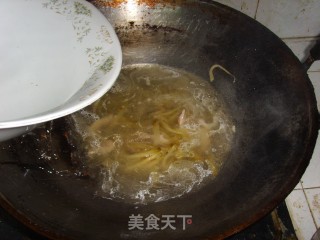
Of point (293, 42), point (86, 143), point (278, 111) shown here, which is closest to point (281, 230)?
point (278, 111)

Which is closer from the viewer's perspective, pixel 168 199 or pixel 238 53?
pixel 168 199

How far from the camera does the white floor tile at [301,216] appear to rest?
1717mm

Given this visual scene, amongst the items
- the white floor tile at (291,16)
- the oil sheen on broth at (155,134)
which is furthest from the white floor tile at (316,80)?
the oil sheen on broth at (155,134)

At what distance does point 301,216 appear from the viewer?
1.78 metres

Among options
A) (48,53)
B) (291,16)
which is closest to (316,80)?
(291,16)

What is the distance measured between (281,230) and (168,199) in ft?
1.84

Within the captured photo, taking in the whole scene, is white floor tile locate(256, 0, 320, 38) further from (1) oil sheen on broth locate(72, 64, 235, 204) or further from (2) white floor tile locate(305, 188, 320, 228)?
(2) white floor tile locate(305, 188, 320, 228)

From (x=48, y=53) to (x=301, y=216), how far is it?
1.50 m

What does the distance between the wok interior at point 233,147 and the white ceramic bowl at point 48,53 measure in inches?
12.0

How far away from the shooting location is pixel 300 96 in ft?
4.48

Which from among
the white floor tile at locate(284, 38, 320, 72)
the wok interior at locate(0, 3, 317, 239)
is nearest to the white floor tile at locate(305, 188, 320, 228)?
the wok interior at locate(0, 3, 317, 239)

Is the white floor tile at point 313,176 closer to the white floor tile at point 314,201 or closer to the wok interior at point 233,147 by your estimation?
the white floor tile at point 314,201

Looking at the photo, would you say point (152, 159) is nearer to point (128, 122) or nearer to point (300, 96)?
point (128, 122)

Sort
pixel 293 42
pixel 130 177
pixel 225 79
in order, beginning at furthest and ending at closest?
pixel 293 42
pixel 225 79
pixel 130 177
